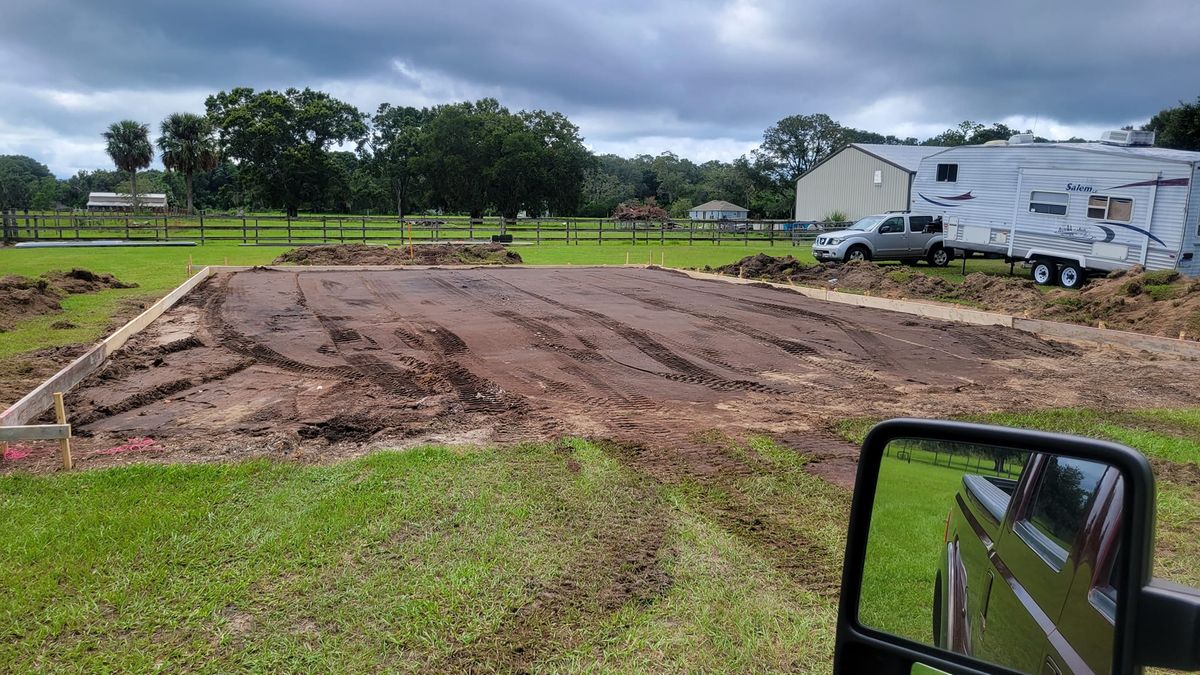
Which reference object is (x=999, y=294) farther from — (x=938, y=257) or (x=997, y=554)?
(x=997, y=554)

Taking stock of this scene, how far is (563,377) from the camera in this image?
8367 millimetres

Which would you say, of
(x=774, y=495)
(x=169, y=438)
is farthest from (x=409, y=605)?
(x=169, y=438)

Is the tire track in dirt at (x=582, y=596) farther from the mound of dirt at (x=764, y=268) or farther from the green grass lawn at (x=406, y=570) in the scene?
the mound of dirt at (x=764, y=268)

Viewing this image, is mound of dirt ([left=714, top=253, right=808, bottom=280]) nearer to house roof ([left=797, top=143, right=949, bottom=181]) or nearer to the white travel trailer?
the white travel trailer

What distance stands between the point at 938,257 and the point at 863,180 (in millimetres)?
20708

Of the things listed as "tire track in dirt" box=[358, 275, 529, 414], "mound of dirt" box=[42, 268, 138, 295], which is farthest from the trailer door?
"mound of dirt" box=[42, 268, 138, 295]

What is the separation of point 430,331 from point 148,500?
259 inches

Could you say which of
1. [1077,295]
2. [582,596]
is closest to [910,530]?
[582,596]

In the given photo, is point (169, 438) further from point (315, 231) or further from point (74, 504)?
point (315, 231)

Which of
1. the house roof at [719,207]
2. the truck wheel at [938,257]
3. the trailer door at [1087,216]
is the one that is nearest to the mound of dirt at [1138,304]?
the trailer door at [1087,216]

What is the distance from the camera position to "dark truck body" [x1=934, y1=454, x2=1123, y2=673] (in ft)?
4.11

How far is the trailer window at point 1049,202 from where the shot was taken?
19.4 metres

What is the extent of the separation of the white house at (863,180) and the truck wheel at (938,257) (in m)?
16.2

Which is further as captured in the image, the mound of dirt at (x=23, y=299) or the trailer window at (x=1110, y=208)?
the trailer window at (x=1110, y=208)
